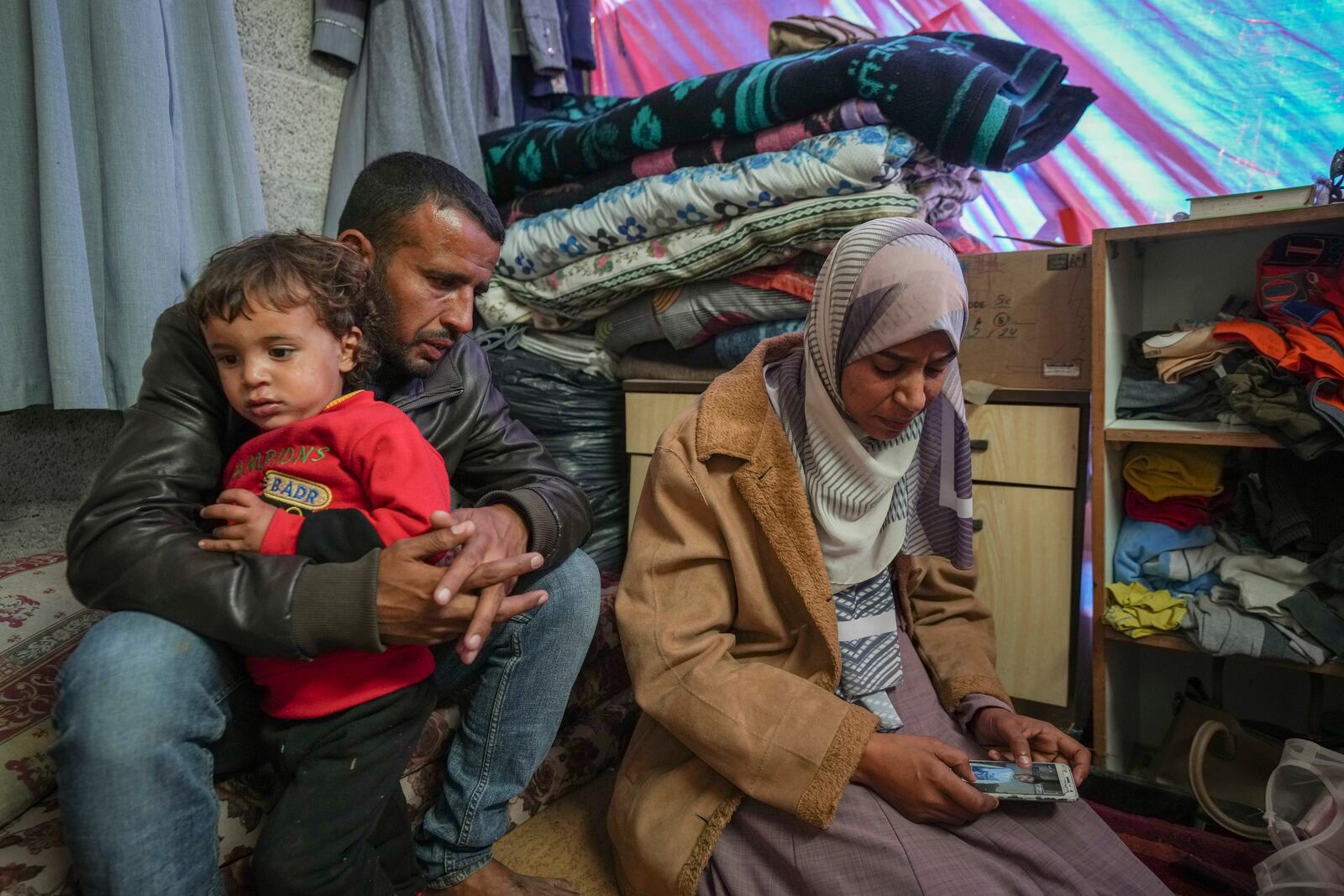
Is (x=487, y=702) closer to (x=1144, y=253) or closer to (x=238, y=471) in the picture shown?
(x=238, y=471)

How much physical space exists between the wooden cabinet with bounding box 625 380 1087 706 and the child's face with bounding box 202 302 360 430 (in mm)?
1411

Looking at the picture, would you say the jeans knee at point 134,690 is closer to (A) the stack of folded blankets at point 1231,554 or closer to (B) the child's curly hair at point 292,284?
(B) the child's curly hair at point 292,284

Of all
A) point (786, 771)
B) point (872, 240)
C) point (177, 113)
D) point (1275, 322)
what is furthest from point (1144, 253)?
point (177, 113)

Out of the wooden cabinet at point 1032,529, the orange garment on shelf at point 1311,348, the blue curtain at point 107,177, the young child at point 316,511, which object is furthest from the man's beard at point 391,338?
the orange garment on shelf at point 1311,348

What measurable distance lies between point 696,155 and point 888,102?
511 millimetres

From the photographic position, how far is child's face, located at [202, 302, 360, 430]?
0.96 meters

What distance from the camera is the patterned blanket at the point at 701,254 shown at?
1803 mm

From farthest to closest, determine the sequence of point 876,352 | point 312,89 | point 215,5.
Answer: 1. point 312,89
2. point 215,5
3. point 876,352

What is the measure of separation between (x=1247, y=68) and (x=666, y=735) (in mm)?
2024

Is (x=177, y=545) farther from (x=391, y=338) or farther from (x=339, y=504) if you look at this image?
(x=391, y=338)

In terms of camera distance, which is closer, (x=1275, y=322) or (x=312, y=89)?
(x=1275, y=322)

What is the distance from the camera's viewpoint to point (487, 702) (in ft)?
4.02

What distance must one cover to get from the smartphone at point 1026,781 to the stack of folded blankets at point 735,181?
4.00ft

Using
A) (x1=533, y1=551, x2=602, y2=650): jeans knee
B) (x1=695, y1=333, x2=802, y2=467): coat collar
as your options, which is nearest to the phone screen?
(x1=695, y1=333, x2=802, y2=467): coat collar
